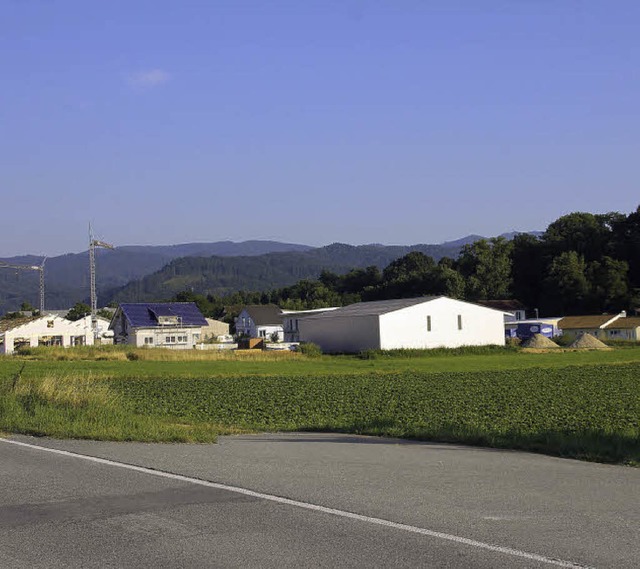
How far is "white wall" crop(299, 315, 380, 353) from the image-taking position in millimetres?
69375

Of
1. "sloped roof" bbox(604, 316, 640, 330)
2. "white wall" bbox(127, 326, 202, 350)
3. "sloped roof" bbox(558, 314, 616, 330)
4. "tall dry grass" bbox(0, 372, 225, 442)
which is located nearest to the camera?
"tall dry grass" bbox(0, 372, 225, 442)

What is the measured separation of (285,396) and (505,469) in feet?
59.4

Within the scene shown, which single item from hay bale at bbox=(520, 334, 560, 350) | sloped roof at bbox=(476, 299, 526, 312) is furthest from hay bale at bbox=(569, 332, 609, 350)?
sloped roof at bbox=(476, 299, 526, 312)

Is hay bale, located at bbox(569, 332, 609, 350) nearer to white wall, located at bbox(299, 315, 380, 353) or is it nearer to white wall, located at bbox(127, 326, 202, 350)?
white wall, located at bbox(299, 315, 380, 353)

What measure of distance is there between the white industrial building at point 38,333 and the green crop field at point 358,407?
51045 mm

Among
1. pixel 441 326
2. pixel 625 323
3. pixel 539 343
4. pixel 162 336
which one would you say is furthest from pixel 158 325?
pixel 625 323

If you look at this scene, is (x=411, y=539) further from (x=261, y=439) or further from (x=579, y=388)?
(x=579, y=388)

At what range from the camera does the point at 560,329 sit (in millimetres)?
91062

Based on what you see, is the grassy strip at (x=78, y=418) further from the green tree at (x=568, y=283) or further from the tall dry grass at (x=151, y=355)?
the green tree at (x=568, y=283)

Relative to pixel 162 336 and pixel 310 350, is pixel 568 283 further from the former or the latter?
pixel 162 336

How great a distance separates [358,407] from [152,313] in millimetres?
70503

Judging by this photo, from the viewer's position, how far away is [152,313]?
300ft

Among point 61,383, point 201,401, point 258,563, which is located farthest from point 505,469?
point 201,401

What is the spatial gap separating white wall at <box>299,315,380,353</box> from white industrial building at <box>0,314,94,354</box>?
26.6 meters
